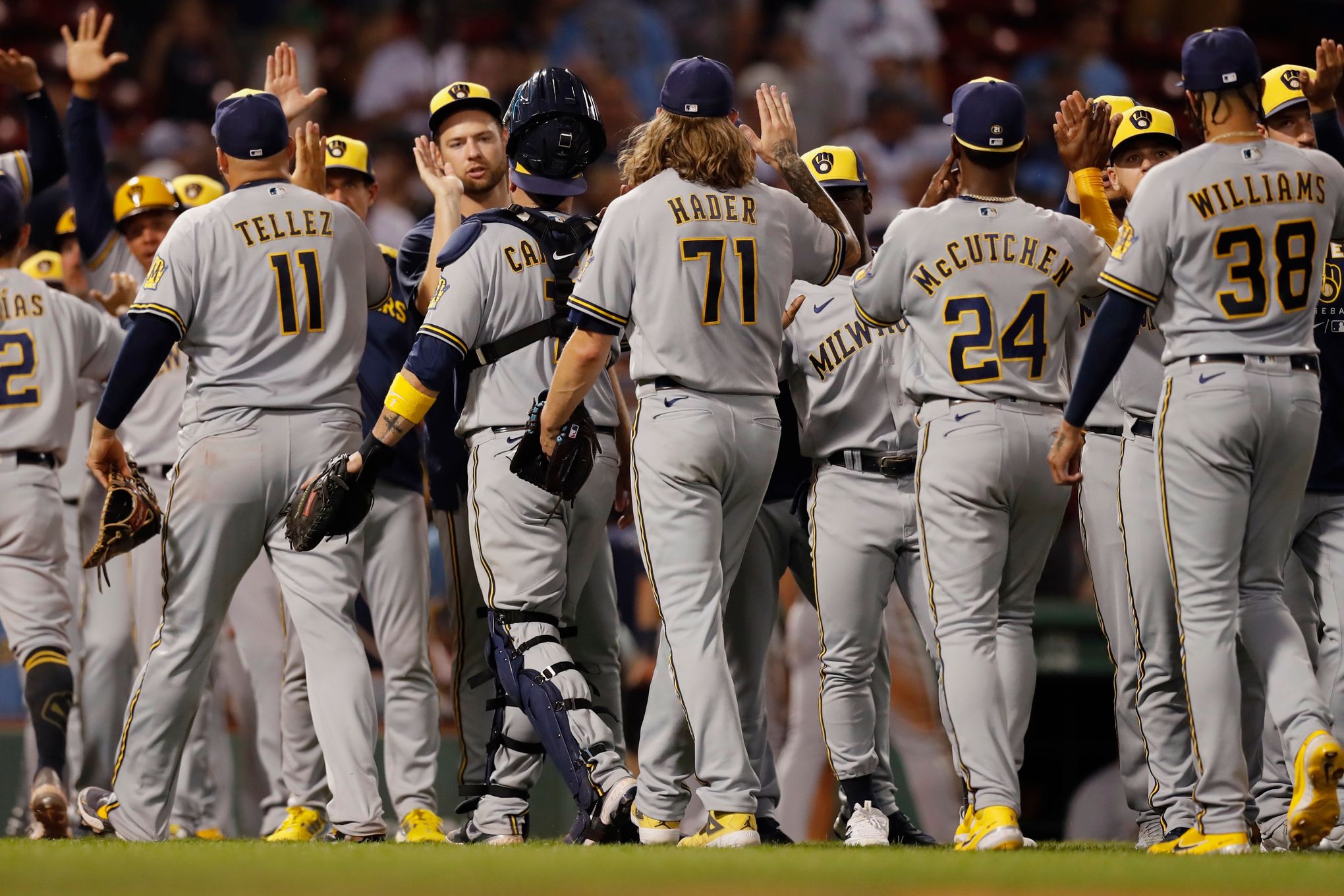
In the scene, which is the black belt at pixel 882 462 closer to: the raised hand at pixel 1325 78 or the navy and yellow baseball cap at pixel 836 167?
the navy and yellow baseball cap at pixel 836 167

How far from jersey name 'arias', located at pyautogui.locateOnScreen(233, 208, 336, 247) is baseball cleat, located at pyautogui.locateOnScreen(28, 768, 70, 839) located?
2126mm

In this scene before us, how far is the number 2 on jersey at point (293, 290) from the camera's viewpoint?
5477 mm

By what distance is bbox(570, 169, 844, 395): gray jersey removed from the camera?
16.3 ft

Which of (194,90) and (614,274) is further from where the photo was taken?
(194,90)

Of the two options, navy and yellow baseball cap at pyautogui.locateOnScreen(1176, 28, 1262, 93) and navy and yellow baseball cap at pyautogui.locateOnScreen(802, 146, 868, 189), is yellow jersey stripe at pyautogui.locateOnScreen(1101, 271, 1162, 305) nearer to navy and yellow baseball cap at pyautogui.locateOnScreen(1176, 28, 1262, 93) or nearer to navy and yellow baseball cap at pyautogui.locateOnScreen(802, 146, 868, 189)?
navy and yellow baseball cap at pyautogui.locateOnScreen(1176, 28, 1262, 93)

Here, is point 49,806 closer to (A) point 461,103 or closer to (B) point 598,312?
(B) point 598,312

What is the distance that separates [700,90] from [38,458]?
3.19 metres

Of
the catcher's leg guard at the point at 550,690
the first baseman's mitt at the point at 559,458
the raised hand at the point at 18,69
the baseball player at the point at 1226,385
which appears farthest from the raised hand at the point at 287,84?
the baseball player at the point at 1226,385

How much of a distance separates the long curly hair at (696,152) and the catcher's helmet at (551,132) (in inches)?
15.4

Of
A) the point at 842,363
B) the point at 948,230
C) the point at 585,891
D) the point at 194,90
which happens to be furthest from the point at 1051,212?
the point at 194,90

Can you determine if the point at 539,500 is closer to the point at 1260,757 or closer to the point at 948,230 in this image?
the point at 948,230

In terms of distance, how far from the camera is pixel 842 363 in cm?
581

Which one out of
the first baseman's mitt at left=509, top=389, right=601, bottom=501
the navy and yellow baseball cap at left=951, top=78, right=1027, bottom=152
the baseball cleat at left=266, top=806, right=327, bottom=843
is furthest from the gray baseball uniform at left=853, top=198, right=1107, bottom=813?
the baseball cleat at left=266, top=806, right=327, bottom=843

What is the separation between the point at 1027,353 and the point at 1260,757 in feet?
5.42
